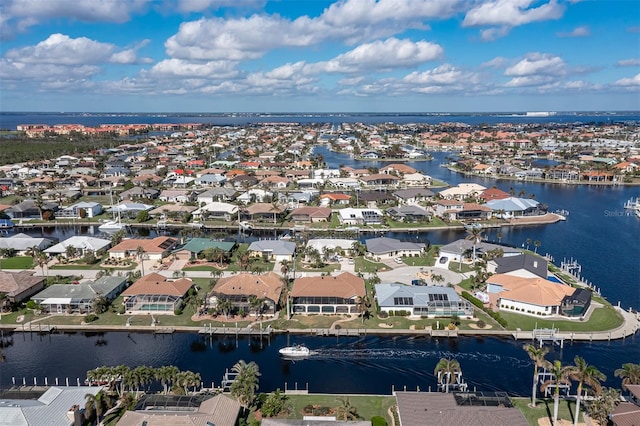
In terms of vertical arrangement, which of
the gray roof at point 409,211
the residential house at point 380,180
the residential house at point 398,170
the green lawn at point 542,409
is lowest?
the green lawn at point 542,409

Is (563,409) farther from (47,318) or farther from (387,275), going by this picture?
(47,318)

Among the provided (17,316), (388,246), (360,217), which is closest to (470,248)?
(388,246)

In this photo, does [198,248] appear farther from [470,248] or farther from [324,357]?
[470,248]

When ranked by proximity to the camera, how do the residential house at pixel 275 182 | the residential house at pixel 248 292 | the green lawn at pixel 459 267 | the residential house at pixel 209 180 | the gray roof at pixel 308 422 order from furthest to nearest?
the residential house at pixel 209 180
the residential house at pixel 275 182
the green lawn at pixel 459 267
the residential house at pixel 248 292
the gray roof at pixel 308 422

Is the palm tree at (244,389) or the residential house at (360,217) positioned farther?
the residential house at (360,217)

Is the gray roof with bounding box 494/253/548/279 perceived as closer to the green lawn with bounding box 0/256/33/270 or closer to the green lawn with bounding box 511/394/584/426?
the green lawn with bounding box 511/394/584/426

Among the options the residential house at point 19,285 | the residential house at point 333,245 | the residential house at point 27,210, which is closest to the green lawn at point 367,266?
the residential house at point 333,245

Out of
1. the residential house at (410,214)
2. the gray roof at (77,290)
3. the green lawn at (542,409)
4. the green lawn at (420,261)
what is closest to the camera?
the green lawn at (542,409)

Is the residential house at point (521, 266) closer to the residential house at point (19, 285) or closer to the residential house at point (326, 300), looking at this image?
the residential house at point (326, 300)

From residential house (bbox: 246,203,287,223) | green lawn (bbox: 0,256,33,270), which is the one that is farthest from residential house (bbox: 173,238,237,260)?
residential house (bbox: 246,203,287,223)
